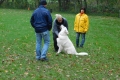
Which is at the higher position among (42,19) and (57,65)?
(42,19)

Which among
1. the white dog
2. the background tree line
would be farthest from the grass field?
the background tree line

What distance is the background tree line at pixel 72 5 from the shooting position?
45519mm

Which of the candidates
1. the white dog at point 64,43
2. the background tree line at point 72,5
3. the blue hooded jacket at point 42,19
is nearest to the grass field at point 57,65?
the white dog at point 64,43

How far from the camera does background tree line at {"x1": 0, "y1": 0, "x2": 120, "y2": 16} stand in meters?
45.5

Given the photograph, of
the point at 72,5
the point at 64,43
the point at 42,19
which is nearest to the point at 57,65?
the point at 42,19

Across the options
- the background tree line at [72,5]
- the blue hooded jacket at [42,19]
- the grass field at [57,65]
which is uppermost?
the blue hooded jacket at [42,19]

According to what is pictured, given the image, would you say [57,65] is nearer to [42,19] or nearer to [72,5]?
[42,19]

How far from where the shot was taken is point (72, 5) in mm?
49031

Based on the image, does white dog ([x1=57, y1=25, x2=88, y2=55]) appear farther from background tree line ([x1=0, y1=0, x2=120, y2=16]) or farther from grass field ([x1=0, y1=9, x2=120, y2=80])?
background tree line ([x1=0, y1=0, x2=120, y2=16])

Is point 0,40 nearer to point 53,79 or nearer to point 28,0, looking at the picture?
point 53,79

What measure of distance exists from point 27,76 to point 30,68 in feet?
3.01

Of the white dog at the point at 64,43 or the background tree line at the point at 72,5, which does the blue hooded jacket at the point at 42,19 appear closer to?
the white dog at the point at 64,43

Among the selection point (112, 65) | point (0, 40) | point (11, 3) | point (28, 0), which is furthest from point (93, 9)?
point (112, 65)

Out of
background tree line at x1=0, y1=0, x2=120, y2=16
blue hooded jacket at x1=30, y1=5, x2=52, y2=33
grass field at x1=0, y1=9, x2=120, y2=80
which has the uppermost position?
blue hooded jacket at x1=30, y1=5, x2=52, y2=33
